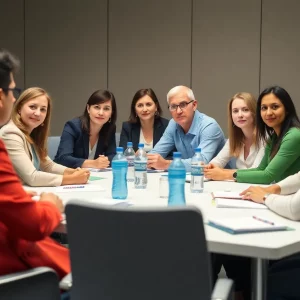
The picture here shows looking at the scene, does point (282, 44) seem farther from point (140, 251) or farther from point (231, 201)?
point (140, 251)

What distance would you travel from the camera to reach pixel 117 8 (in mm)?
6242

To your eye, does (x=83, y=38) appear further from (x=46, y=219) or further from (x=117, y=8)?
(x=46, y=219)

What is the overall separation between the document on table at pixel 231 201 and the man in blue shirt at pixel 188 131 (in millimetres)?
1502

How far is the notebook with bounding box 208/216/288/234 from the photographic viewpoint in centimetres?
175

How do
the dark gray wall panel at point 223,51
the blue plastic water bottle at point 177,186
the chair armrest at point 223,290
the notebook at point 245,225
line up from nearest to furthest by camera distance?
1. the chair armrest at point 223,290
2. the notebook at point 245,225
3. the blue plastic water bottle at point 177,186
4. the dark gray wall panel at point 223,51

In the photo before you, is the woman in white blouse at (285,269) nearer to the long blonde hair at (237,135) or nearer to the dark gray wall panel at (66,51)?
the long blonde hair at (237,135)

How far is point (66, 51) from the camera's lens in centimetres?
655

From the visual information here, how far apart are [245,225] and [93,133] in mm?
2858

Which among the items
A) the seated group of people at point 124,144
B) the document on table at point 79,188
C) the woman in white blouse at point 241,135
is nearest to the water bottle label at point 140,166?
the document on table at point 79,188

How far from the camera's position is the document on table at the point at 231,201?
2.26 metres

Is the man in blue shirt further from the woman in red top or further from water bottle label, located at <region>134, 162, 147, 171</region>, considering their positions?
the woman in red top

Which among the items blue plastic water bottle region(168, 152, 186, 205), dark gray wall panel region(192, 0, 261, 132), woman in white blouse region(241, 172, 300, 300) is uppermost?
dark gray wall panel region(192, 0, 261, 132)

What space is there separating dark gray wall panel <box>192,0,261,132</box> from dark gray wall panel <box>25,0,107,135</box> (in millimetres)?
1301

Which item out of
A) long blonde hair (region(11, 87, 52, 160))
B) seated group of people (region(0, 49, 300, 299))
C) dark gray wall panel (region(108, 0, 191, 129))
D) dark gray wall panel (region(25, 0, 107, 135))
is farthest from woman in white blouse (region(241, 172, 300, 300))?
dark gray wall panel (region(25, 0, 107, 135))
